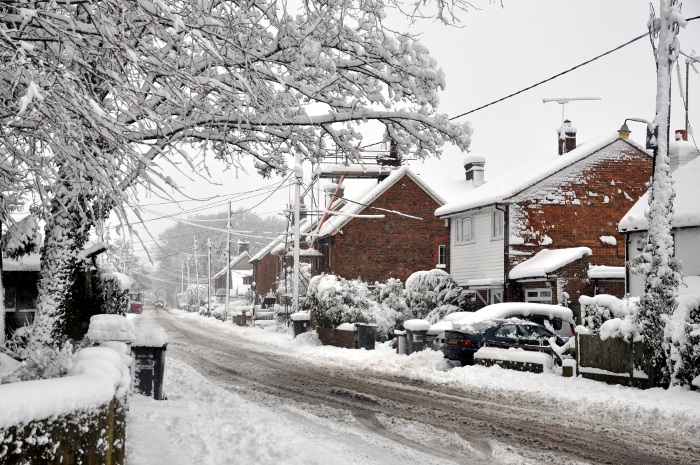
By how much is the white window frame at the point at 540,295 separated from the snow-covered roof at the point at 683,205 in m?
5.40

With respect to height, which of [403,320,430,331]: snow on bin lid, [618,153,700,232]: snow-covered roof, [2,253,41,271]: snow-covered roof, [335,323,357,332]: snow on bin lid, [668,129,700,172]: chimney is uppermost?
[668,129,700,172]: chimney

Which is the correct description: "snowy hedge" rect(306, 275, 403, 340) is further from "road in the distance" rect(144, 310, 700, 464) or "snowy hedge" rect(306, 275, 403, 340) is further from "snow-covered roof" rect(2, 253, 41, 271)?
"snow-covered roof" rect(2, 253, 41, 271)

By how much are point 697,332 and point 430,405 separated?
574 cm

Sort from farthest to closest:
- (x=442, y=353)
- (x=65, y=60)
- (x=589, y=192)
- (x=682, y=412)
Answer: (x=589, y=192) < (x=442, y=353) < (x=682, y=412) < (x=65, y=60)

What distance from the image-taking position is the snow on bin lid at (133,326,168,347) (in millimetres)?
12359

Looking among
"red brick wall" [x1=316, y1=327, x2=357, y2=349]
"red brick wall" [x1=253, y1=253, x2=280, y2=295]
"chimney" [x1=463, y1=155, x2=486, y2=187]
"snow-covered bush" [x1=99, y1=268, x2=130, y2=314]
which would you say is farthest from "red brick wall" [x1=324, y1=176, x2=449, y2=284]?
"red brick wall" [x1=253, y1=253, x2=280, y2=295]

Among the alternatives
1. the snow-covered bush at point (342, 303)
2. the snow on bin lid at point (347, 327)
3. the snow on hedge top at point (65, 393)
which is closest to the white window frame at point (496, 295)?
the snow-covered bush at point (342, 303)

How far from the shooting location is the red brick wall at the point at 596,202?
1265 inches

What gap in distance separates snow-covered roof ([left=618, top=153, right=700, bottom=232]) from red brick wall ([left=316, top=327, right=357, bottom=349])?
10.3 metres

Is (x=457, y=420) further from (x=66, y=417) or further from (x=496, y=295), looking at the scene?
(x=496, y=295)

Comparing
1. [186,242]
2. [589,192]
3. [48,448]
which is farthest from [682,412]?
[186,242]

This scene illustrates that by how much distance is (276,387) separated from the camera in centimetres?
1566

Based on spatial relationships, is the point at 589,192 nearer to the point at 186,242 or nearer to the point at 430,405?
the point at 430,405

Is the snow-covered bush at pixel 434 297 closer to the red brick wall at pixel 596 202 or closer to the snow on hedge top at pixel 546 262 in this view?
the snow on hedge top at pixel 546 262
